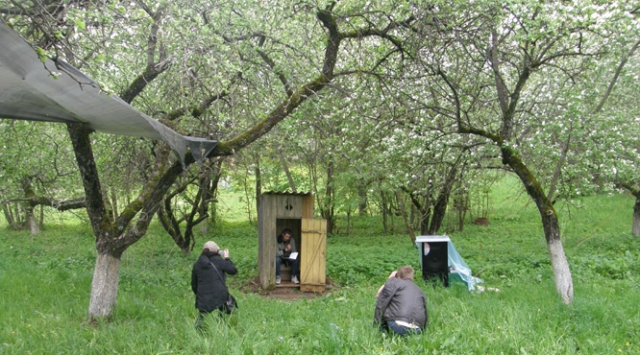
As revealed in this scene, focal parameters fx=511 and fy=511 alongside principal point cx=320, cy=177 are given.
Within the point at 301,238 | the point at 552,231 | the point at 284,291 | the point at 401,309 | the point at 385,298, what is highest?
the point at 552,231

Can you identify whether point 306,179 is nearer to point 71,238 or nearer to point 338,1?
point 71,238

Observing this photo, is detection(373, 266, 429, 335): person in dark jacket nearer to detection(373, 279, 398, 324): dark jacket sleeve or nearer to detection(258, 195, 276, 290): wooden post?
detection(373, 279, 398, 324): dark jacket sleeve

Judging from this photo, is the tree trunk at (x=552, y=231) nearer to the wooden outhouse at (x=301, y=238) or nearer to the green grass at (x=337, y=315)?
the green grass at (x=337, y=315)

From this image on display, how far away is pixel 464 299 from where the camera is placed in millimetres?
7523

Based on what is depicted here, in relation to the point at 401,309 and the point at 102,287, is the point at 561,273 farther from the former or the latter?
the point at 102,287

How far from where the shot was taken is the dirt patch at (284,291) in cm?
1077

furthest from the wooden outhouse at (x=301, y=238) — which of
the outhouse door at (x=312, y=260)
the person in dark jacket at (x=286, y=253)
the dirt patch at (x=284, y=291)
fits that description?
the person in dark jacket at (x=286, y=253)

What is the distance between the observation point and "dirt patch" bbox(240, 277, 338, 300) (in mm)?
10766

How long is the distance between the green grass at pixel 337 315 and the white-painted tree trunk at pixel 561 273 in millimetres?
163

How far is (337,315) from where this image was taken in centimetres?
697

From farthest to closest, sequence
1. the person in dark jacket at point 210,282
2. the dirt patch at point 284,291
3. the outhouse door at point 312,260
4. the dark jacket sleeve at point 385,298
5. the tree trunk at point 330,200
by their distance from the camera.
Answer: the tree trunk at point 330,200 → the outhouse door at point 312,260 → the dirt patch at point 284,291 → the person in dark jacket at point 210,282 → the dark jacket sleeve at point 385,298

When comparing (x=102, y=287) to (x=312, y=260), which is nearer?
(x=102, y=287)

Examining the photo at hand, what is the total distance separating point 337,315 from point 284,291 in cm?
444

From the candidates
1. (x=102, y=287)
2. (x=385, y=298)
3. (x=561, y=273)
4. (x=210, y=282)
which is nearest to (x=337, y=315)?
(x=385, y=298)
